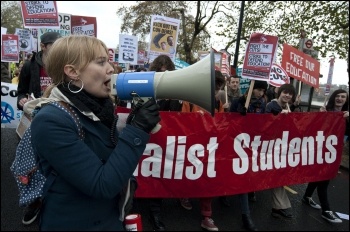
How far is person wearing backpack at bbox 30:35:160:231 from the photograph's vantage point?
3.62 feet

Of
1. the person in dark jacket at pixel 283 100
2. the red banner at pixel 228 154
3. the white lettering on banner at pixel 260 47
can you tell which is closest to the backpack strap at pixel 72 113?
the red banner at pixel 228 154

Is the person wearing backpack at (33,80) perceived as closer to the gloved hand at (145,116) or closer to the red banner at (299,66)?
the gloved hand at (145,116)

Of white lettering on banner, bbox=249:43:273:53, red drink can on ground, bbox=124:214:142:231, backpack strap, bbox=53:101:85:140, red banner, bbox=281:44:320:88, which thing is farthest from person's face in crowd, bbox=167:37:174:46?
backpack strap, bbox=53:101:85:140

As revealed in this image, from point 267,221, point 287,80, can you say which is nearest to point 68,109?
point 267,221

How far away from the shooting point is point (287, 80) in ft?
19.3

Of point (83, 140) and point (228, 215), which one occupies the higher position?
A: point (83, 140)

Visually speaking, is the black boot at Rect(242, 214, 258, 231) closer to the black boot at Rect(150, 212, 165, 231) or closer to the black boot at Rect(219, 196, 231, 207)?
the black boot at Rect(219, 196, 231, 207)

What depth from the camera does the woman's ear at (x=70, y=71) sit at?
3.98ft

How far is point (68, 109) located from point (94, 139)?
150 mm

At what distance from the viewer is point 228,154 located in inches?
135

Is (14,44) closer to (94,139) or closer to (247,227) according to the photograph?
(247,227)

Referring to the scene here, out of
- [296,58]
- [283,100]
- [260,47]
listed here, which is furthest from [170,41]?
[283,100]

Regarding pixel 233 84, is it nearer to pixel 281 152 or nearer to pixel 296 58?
pixel 296 58

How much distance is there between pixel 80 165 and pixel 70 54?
42cm
